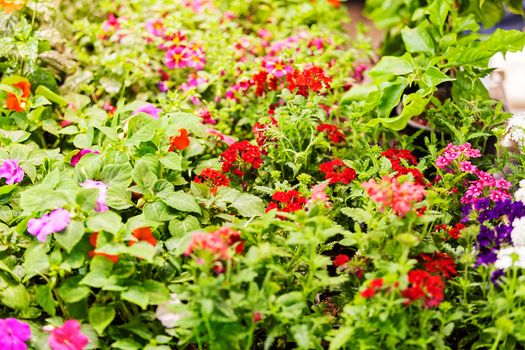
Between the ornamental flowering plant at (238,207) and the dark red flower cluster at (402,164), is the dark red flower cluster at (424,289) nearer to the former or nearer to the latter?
the ornamental flowering plant at (238,207)

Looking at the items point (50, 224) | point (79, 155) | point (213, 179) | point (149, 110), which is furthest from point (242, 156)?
point (50, 224)

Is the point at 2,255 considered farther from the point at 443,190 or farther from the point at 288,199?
the point at 443,190

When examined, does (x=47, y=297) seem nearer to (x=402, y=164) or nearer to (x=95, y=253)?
(x=95, y=253)

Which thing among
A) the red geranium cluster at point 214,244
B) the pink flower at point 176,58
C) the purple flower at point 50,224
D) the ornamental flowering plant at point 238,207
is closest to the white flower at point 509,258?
the ornamental flowering plant at point 238,207

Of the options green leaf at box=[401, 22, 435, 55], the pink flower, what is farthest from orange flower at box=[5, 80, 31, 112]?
green leaf at box=[401, 22, 435, 55]

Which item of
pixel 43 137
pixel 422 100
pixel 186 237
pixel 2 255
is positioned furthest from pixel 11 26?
pixel 422 100

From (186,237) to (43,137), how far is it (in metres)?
0.97

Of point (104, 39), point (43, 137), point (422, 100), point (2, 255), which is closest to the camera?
point (2, 255)

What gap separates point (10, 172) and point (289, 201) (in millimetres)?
753

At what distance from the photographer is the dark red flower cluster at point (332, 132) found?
1936 mm

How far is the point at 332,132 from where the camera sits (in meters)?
1.98

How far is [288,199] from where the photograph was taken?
154cm

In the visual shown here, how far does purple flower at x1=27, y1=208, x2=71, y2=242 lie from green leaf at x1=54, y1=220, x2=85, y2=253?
1 cm

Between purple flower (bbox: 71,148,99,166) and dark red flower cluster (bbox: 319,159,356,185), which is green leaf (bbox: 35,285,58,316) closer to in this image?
purple flower (bbox: 71,148,99,166)
